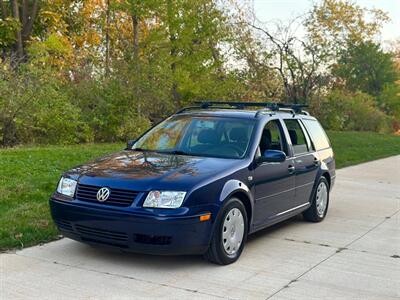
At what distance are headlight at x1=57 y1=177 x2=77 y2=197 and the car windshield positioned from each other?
1.27 m

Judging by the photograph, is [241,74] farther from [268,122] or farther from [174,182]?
[174,182]

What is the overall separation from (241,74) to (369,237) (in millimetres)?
15890

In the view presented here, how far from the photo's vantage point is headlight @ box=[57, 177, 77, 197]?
17.6 ft

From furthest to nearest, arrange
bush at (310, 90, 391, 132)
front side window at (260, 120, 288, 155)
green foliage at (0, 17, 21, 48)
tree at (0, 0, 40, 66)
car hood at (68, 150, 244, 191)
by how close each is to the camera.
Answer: bush at (310, 90, 391, 132)
tree at (0, 0, 40, 66)
green foliage at (0, 17, 21, 48)
front side window at (260, 120, 288, 155)
car hood at (68, 150, 244, 191)

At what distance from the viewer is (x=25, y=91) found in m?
14.0

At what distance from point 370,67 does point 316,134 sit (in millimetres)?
40192

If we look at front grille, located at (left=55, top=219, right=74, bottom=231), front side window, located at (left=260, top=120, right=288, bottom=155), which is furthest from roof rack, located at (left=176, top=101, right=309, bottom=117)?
front grille, located at (left=55, top=219, right=74, bottom=231)

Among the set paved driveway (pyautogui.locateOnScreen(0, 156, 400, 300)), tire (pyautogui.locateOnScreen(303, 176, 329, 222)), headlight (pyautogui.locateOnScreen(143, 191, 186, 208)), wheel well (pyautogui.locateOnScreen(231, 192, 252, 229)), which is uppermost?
headlight (pyautogui.locateOnScreen(143, 191, 186, 208))

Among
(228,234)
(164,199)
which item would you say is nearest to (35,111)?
(228,234)

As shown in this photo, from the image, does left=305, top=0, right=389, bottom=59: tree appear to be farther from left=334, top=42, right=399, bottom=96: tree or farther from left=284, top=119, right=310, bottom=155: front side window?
left=284, top=119, right=310, bottom=155: front side window

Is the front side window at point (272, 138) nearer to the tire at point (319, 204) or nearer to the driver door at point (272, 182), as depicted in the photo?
the driver door at point (272, 182)

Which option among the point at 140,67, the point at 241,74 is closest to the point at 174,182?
the point at 140,67

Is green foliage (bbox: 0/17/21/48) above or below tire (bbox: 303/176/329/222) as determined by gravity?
above

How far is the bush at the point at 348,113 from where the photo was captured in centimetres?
2977
